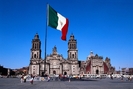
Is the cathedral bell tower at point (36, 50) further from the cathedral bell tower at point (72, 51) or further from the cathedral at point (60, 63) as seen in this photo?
the cathedral bell tower at point (72, 51)

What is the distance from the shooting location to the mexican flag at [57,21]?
790 inches

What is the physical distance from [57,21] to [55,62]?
62.2 m

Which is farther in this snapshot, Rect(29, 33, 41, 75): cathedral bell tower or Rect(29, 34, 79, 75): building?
Rect(29, 34, 79, 75): building

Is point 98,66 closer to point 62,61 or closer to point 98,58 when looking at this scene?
point 98,58

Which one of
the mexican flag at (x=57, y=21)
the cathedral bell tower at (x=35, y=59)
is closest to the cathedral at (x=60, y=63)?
the cathedral bell tower at (x=35, y=59)

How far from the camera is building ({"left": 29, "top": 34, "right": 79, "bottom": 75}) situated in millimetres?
80188

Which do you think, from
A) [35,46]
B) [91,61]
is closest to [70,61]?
[91,61]

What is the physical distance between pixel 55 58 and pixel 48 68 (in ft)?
15.9

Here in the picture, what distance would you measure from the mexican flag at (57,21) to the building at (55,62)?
195 ft

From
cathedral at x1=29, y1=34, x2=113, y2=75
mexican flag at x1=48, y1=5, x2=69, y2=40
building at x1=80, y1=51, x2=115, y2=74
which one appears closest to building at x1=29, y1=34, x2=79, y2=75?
cathedral at x1=29, y1=34, x2=113, y2=75

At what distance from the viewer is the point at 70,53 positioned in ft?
265

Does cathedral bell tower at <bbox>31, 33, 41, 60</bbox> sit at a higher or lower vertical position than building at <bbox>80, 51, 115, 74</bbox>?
higher

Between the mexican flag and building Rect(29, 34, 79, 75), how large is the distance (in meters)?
59.5

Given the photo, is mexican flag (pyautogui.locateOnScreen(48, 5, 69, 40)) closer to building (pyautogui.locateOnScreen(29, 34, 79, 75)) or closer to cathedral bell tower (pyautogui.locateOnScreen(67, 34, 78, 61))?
cathedral bell tower (pyautogui.locateOnScreen(67, 34, 78, 61))
